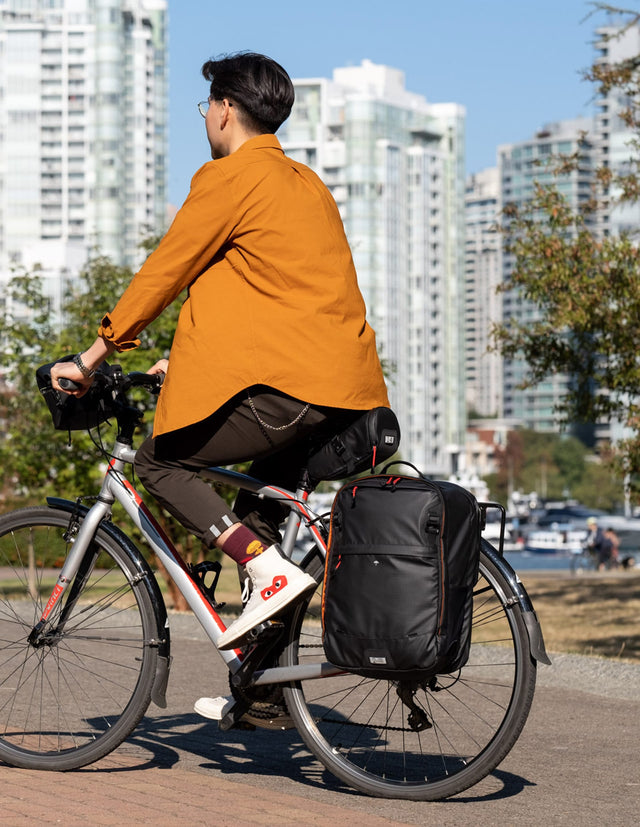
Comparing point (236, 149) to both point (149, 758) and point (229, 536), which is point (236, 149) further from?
point (149, 758)

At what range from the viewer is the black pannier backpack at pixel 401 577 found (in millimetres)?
3840

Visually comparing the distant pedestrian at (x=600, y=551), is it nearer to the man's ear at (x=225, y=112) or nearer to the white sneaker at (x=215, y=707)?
the white sneaker at (x=215, y=707)

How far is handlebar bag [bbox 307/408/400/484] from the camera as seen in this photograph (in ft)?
13.3

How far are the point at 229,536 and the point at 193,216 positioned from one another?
95 cm

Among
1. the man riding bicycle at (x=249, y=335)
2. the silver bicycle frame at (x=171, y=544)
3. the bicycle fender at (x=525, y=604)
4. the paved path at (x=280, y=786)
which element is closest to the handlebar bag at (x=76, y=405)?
the silver bicycle frame at (x=171, y=544)

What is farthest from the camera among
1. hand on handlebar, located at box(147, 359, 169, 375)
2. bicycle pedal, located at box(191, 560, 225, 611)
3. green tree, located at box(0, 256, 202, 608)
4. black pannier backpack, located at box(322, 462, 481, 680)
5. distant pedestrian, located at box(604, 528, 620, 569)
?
distant pedestrian, located at box(604, 528, 620, 569)

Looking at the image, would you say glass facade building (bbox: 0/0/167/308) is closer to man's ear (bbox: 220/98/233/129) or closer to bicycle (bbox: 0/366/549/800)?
bicycle (bbox: 0/366/549/800)

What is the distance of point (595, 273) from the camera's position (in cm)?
1445

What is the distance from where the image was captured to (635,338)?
561 inches

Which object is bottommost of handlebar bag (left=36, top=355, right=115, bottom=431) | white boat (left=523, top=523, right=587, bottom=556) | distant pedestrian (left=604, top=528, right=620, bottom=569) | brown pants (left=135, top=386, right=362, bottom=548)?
white boat (left=523, top=523, right=587, bottom=556)

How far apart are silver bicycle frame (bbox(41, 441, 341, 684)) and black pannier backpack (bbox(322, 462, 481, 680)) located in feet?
0.65

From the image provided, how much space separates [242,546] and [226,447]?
30 centimetres

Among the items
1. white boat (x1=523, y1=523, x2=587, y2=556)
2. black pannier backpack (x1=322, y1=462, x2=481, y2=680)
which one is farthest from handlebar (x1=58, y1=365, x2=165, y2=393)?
white boat (x1=523, y1=523, x2=587, y2=556)

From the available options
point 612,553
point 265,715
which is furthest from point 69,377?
point 612,553
